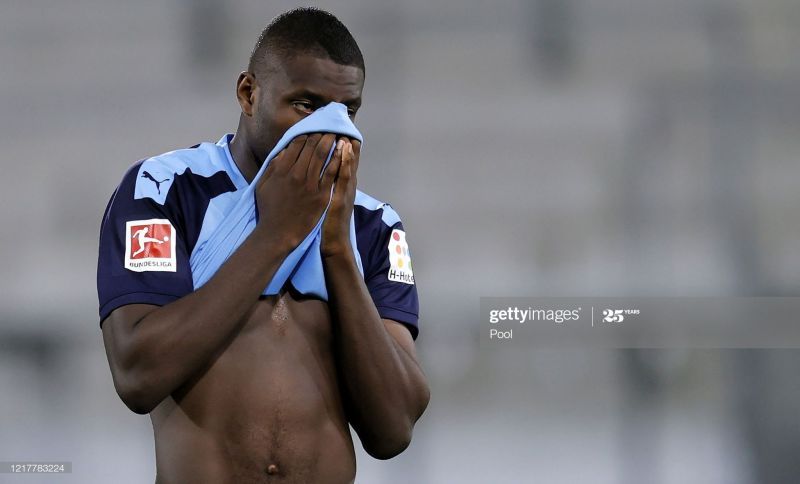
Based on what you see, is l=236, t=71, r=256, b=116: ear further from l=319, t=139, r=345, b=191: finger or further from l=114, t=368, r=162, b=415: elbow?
l=114, t=368, r=162, b=415: elbow

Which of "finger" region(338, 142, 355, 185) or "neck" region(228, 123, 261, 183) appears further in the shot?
"neck" region(228, 123, 261, 183)

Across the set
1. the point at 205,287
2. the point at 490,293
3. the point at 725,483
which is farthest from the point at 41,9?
the point at 725,483

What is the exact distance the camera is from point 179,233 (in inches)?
52.0

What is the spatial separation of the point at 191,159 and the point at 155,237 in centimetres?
19

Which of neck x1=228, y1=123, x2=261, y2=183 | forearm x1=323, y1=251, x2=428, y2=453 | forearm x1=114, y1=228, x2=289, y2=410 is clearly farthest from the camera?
neck x1=228, y1=123, x2=261, y2=183

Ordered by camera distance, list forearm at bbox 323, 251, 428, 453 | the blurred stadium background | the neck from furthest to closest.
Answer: the blurred stadium background
the neck
forearm at bbox 323, 251, 428, 453

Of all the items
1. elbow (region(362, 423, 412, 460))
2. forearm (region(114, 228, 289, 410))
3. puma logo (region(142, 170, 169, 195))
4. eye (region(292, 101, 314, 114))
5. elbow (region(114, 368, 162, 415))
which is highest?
eye (region(292, 101, 314, 114))

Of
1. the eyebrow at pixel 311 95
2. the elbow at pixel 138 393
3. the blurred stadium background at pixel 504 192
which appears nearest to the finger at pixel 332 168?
the eyebrow at pixel 311 95

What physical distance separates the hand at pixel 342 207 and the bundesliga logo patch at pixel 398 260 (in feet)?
0.59

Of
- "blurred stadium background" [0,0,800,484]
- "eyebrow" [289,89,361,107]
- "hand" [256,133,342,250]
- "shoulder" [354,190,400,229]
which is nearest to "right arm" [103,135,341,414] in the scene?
"hand" [256,133,342,250]

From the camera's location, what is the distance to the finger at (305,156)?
1.25m

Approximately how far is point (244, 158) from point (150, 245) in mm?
227

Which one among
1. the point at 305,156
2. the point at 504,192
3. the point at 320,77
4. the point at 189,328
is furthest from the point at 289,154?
the point at 504,192

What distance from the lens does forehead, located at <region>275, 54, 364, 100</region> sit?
1.35 metres
